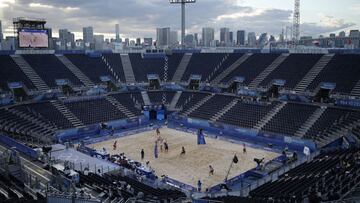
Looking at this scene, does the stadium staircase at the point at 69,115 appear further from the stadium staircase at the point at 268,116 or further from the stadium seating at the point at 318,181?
the stadium seating at the point at 318,181

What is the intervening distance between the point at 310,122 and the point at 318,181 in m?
21.2

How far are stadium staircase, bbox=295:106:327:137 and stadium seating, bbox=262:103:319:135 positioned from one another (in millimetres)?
462

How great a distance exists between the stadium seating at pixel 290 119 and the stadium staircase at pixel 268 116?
0.51 meters

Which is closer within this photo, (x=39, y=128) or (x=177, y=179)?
(x=177, y=179)

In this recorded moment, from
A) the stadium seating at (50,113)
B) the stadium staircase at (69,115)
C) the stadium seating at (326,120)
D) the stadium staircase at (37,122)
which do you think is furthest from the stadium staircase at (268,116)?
the stadium staircase at (37,122)

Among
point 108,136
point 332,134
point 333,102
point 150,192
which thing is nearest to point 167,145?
point 108,136

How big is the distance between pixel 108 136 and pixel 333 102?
103 feet

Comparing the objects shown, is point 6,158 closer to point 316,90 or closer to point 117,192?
point 117,192

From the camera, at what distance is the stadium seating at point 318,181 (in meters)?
19.3

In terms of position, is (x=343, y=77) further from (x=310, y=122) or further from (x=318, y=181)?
(x=318, y=181)

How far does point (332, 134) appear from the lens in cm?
3800

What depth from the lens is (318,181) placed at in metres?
22.4

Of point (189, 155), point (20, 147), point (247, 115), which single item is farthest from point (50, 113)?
point (247, 115)

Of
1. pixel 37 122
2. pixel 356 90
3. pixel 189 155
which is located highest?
pixel 356 90
